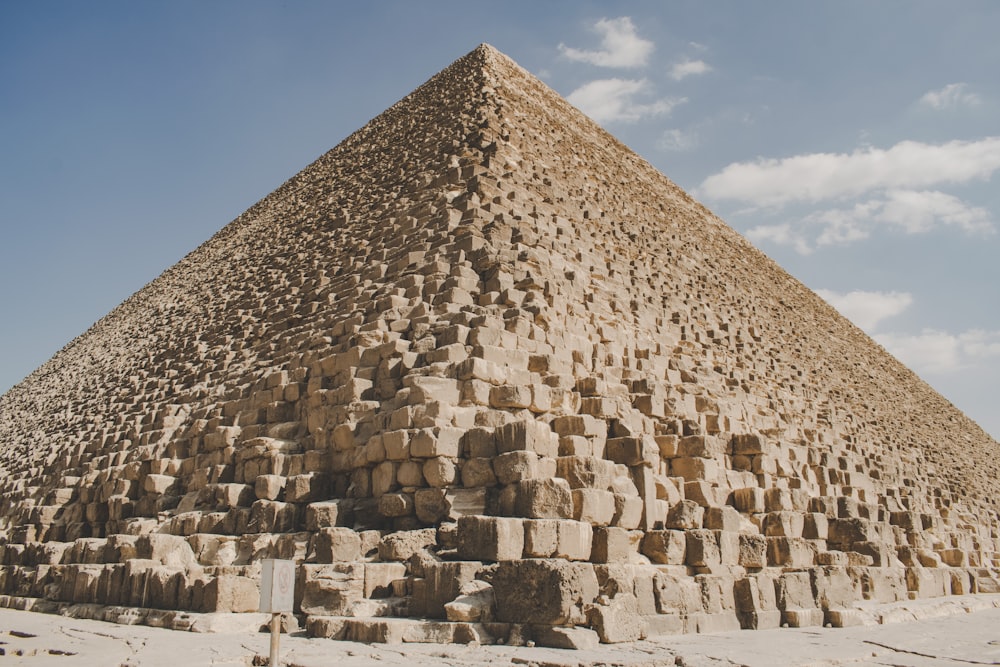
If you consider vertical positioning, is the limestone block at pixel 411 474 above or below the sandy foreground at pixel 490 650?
above

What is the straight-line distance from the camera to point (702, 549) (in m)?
6.58

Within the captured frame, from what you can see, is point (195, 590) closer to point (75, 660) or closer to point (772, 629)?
point (75, 660)

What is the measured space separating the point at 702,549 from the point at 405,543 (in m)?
2.47

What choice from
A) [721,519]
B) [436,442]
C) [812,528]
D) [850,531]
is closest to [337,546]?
[436,442]

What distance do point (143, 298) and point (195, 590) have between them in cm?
1807

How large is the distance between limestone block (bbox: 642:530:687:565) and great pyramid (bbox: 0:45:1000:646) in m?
0.04

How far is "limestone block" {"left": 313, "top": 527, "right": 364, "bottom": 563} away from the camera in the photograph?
631cm

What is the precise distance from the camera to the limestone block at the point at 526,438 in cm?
650

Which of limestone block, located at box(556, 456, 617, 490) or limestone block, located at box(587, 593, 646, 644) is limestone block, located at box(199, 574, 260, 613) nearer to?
limestone block, located at box(556, 456, 617, 490)

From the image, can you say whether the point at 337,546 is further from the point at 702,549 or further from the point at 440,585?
the point at 702,549

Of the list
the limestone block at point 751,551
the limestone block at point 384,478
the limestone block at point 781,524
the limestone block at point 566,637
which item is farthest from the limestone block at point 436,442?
the limestone block at point 781,524

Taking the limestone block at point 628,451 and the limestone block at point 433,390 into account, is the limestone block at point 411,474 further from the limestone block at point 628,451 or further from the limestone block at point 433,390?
the limestone block at point 628,451

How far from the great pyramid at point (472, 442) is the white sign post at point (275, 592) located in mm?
1029

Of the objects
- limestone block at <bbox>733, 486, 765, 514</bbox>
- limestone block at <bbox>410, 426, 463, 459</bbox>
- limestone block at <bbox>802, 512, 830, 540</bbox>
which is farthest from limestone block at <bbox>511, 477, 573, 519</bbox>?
limestone block at <bbox>802, 512, 830, 540</bbox>
